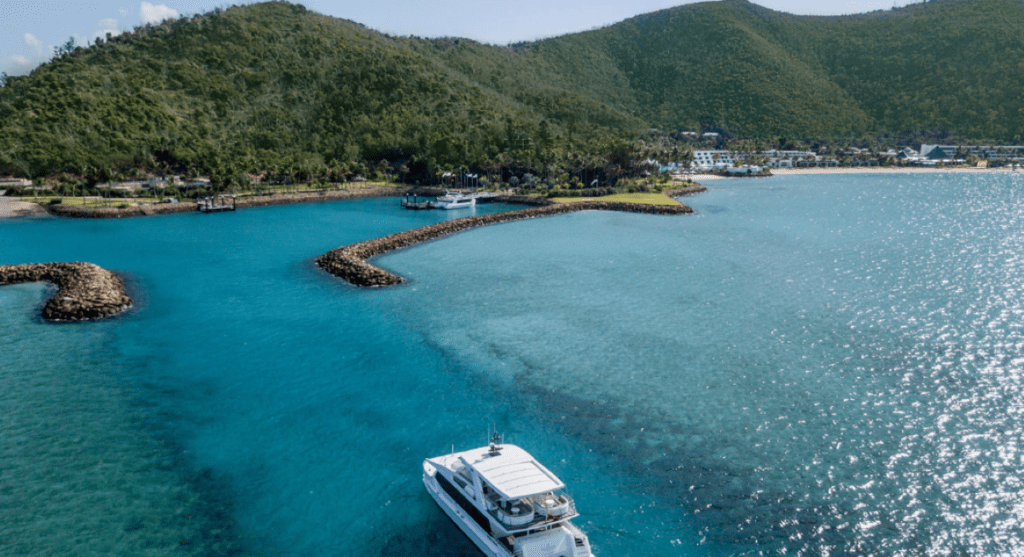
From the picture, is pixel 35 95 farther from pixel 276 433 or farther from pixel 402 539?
pixel 402 539

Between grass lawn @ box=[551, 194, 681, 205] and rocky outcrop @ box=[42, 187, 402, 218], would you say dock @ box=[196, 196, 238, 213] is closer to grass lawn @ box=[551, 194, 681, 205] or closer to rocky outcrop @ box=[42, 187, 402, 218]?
rocky outcrop @ box=[42, 187, 402, 218]

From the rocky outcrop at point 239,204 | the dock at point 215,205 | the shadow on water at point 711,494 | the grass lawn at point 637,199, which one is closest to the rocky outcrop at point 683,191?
the grass lawn at point 637,199

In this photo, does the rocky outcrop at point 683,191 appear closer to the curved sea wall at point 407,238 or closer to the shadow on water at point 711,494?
the curved sea wall at point 407,238

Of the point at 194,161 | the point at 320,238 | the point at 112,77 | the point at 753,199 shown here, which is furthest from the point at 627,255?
the point at 112,77

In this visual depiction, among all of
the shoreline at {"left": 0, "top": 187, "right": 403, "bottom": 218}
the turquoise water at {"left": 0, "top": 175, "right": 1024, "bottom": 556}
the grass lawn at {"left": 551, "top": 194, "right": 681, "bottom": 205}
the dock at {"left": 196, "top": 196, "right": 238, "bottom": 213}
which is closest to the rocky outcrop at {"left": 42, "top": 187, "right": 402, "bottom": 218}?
the shoreline at {"left": 0, "top": 187, "right": 403, "bottom": 218}

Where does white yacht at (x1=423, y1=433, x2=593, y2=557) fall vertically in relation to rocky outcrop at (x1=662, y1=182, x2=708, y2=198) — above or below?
below

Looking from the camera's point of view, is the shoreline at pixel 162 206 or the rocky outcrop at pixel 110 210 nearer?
the rocky outcrop at pixel 110 210
